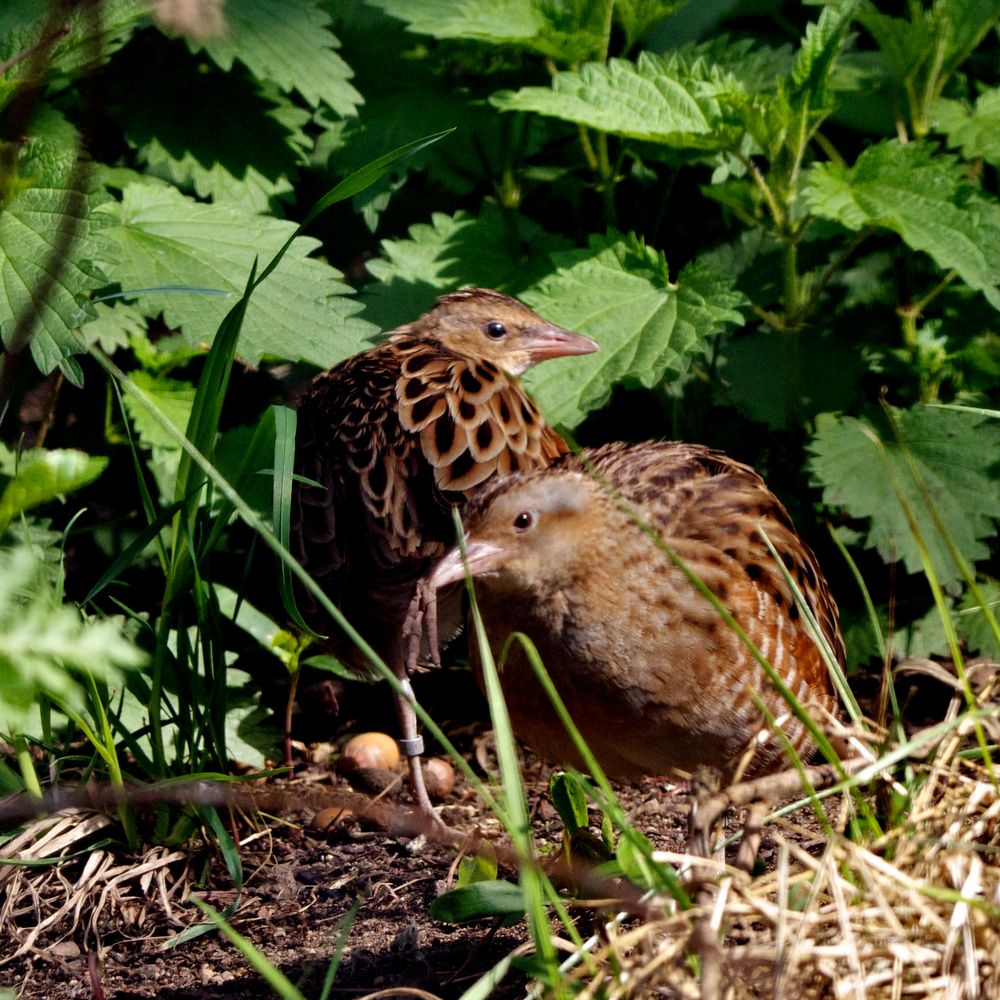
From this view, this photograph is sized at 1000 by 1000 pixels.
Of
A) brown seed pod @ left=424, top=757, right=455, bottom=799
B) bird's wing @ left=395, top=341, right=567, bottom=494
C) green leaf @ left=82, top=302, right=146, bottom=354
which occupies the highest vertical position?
green leaf @ left=82, top=302, right=146, bottom=354

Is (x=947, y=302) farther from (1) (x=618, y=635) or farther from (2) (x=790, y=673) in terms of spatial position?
(1) (x=618, y=635)

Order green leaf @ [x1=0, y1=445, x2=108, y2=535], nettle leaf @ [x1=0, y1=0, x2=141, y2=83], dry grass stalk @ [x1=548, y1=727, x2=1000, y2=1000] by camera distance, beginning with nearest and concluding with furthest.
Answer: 1. green leaf @ [x1=0, y1=445, x2=108, y2=535]
2. dry grass stalk @ [x1=548, y1=727, x2=1000, y2=1000]
3. nettle leaf @ [x1=0, y1=0, x2=141, y2=83]

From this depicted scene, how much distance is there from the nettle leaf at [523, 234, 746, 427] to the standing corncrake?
80 millimetres

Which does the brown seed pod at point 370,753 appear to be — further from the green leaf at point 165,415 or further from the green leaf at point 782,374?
the green leaf at point 782,374

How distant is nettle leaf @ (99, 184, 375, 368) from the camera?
12.8ft

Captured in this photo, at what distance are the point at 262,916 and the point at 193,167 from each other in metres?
2.53

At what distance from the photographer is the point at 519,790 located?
207 centimetres

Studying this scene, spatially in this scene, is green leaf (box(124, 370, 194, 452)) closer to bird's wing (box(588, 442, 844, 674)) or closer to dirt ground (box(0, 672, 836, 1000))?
dirt ground (box(0, 672, 836, 1000))

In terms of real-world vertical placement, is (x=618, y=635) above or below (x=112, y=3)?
below

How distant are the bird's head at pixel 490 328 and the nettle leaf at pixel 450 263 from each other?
8.8 inches

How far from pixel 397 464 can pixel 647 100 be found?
1.37m

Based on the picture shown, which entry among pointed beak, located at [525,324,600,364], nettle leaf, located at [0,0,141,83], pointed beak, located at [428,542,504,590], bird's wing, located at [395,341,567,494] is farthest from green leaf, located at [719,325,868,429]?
nettle leaf, located at [0,0,141,83]

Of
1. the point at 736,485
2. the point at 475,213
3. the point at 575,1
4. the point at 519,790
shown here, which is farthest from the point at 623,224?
the point at 519,790

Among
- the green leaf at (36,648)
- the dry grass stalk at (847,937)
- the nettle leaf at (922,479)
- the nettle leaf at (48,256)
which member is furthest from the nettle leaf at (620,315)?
the green leaf at (36,648)
